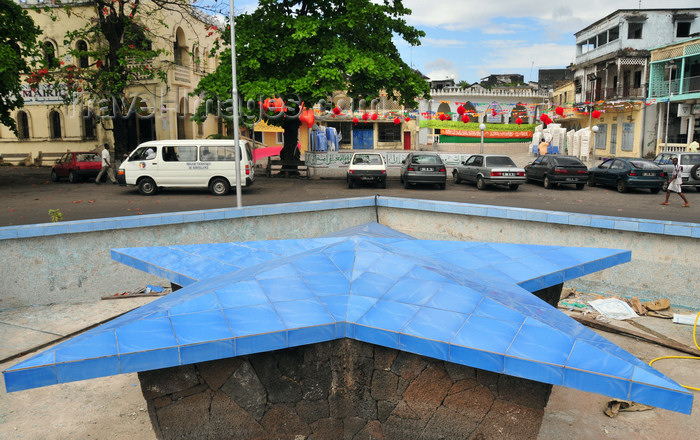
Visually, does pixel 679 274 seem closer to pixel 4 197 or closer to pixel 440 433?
pixel 440 433

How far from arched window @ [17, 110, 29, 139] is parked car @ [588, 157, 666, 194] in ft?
114

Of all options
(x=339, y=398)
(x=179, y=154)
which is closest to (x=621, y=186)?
(x=179, y=154)

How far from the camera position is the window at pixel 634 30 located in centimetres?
3800

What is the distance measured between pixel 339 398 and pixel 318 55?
67.5ft

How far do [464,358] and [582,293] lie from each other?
8.05 metres

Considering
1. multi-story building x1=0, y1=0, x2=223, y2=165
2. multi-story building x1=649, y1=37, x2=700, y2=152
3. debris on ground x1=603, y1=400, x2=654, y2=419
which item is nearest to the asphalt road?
multi-story building x1=0, y1=0, x2=223, y2=165

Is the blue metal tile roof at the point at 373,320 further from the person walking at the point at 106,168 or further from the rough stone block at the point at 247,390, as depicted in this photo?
the person walking at the point at 106,168

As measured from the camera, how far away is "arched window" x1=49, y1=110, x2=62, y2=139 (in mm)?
34938

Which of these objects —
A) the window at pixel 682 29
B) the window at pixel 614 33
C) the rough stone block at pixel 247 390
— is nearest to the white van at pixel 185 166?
the rough stone block at pixel 247 390

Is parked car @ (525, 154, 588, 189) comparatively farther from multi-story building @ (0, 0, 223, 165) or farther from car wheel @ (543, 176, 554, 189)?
multi-story building @ (0, 0, 223, 165)

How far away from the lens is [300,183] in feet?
81.5

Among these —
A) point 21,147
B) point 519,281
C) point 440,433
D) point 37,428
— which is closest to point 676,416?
point 519,281

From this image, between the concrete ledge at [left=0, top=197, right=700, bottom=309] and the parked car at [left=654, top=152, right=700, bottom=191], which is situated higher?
the parked car at [left=654, top=152, right=700, bottom=191]

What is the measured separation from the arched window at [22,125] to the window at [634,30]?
41.6m
